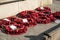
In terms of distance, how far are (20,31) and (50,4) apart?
321 centimetres

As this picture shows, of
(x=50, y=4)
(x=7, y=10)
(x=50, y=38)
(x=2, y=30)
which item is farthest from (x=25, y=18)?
(x=50, y=4)

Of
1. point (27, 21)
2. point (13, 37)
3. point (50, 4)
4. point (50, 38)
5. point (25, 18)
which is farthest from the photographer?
point (50, 4)

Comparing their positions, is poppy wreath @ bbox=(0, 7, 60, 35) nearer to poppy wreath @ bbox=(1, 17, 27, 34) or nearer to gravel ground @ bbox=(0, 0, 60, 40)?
poppy wreath @ bbox=(1, 17, 27, 34)

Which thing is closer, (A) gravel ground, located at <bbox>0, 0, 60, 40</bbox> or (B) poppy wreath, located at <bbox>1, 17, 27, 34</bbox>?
(A) gravel ground, located at <bbox>0, 0, 60, 40</bbox>

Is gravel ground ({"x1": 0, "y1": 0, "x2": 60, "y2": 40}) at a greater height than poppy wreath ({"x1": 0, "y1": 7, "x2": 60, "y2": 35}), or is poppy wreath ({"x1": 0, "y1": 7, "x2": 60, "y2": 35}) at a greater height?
poppy wreath ({"x1": 0, "y1": 7, "x2": 60, "y2": 35})

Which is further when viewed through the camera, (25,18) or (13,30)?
(25,18)

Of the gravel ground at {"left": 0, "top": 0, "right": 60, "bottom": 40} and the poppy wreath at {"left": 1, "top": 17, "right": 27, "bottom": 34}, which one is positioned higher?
the poppy wreath at {"left": 1, "top": 17, "right": 27, "bottom": 34}

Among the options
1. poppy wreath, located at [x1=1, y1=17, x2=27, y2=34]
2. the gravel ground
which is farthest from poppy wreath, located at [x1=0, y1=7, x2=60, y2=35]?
the gravel ground

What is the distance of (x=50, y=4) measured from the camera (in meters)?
6.84

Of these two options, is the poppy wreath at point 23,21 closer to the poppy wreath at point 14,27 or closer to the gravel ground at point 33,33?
the poppy wreath at point 14,27

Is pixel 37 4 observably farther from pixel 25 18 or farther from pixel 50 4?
pixel 25 18

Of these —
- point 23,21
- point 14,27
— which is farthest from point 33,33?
point 23,21

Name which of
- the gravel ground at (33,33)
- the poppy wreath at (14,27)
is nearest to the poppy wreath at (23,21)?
the poppy wreath at (14,27)

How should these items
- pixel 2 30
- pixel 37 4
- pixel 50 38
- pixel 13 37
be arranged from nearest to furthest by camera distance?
pixel 50 38
pixel 13 37
pixel 2 30
pixel 37 4
